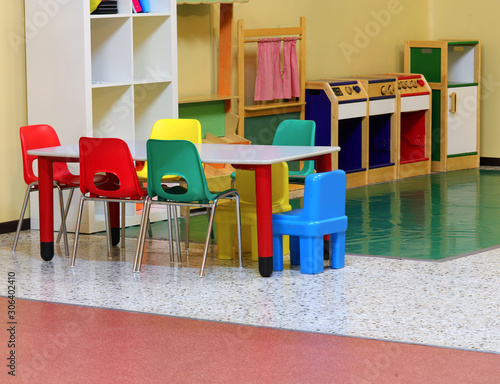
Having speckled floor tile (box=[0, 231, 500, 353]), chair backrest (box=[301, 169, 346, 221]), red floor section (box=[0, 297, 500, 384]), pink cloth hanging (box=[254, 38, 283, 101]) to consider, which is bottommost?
red floor section (box=[0, 297, 500, 384])

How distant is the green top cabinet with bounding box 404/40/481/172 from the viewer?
9.55 metres

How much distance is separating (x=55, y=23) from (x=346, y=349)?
3.48m

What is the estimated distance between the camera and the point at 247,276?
4930mm

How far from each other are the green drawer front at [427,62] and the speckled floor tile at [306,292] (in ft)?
14.3

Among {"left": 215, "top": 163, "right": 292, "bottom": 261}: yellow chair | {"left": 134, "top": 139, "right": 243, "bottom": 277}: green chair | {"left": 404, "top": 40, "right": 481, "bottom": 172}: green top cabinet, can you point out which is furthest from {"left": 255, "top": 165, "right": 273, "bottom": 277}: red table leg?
{"left": 404, "top": 40, "right": 481, "bottom": 172}: green top cabinet

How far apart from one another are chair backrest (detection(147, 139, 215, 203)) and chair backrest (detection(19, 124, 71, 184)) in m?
1.00

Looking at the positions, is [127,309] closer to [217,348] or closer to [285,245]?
[217,348]

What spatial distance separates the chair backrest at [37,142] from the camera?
562cm

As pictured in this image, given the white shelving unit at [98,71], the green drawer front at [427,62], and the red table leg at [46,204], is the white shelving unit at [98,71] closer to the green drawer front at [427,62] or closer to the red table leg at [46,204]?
the red table leg at [46,204]

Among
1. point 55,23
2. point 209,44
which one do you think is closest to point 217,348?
point 55,23

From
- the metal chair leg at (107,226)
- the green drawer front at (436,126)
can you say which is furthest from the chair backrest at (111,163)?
the green drawer front at (436,126)

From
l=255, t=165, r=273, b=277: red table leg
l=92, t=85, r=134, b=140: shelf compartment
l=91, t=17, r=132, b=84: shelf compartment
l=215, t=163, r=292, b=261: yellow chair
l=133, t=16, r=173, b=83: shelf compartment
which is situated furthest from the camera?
l=133, t=16, r=173, b=83: shelf compartment

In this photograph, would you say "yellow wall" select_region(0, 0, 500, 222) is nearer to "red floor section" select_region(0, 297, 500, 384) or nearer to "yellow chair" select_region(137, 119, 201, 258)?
"yellow chair" select_region(137, 119, 201, 258)

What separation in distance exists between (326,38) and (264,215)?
467cm
